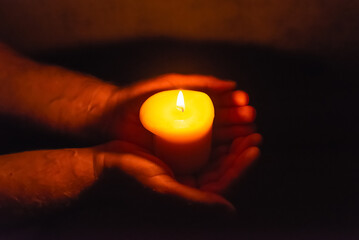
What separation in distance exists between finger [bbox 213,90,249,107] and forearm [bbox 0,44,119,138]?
297 millimetres

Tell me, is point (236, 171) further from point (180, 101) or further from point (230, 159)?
point (180, 101)

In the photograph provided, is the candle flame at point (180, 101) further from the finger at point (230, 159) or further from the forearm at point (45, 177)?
the forearm at point (45, 177)

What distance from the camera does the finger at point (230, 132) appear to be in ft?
3.02

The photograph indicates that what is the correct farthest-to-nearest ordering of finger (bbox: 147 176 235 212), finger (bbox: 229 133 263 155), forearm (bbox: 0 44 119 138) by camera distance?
1. forearm (bbox: 0 44 119 138)
2. finger (bbox: 229 133 263 155)
3. finger (bbox: 147 176 235 212)

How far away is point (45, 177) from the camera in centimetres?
90

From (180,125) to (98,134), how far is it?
1.13ft

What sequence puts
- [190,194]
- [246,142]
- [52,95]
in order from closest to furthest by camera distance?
1. [190,194]
2. [246,142]
3. [52,95]

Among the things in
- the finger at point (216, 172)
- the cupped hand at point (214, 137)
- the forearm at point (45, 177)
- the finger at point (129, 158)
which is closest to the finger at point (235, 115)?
the cupped hand at point (214, 137)

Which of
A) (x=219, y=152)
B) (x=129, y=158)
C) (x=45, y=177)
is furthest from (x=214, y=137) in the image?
(x=45, y=177)

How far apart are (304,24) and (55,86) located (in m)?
0.79

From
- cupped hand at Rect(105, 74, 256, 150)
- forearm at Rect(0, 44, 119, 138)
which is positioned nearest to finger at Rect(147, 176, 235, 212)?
cupped hand at Rect(105, 74, 256, 150)

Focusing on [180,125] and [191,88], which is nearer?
[180,125]

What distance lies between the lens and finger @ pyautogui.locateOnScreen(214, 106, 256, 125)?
0.92 metres

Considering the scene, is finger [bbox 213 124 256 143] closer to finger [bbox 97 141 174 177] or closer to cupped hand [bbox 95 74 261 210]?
cupped hand [bbox 95 74 261 210]
